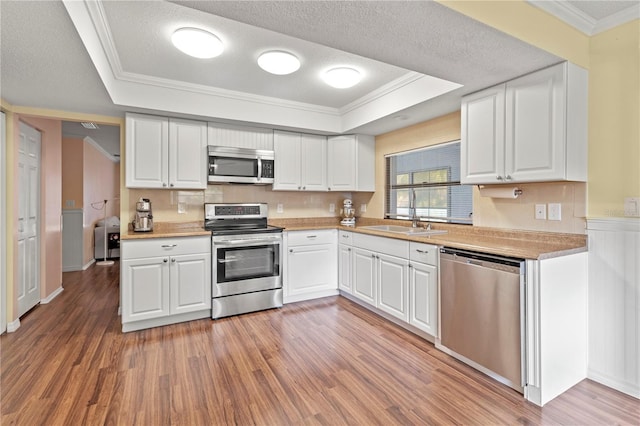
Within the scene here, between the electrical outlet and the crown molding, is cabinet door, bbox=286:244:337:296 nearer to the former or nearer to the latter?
the electrical outlet

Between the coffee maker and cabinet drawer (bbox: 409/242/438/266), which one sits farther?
the coffee maker

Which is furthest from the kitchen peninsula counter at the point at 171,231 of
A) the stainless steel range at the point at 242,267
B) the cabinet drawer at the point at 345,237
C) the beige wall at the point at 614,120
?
the beige wall at the point at 614,120

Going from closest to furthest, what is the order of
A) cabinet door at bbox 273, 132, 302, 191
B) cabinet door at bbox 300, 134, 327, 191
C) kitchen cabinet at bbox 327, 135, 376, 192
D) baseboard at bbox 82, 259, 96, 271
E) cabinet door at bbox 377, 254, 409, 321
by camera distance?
cabinet door at bbox 377, 254, 409, 321
cabinet door at bbox 273, 132, 302, 191
cabinet door at bbox 300, 134, 327, 191
kitchen cabinet at bbox 327, 135, 376, 192
baseboard at bbox 82, 259, 96, 271

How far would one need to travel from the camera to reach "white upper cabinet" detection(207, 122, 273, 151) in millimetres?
3592

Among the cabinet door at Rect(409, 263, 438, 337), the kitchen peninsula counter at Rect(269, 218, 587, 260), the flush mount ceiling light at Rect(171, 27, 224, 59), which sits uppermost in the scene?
the flush mount ceiling light at Rect(171, 27, 224, 59)

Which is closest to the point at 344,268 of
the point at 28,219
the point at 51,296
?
the point at 28,219

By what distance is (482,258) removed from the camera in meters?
2.16

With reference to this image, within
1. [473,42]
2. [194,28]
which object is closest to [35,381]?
[194,28]

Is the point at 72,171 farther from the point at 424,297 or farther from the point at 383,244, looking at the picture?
the point at 424,297

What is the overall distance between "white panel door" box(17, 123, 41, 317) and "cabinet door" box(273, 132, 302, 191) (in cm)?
260

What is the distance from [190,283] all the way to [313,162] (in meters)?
2.12

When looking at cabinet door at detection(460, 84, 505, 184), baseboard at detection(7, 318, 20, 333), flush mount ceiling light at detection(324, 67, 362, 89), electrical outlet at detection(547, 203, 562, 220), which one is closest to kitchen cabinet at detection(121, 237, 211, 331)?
baseboard at detection(7, 318, 20, 333)

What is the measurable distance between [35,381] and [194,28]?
2631 millimetres

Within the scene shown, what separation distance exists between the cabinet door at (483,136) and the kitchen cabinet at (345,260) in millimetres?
1533
